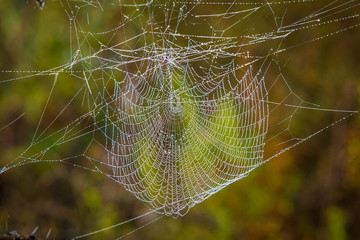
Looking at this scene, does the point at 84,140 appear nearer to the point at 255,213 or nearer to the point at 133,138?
the point at 133,138

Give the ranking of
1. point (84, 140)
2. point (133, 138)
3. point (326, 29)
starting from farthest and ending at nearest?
1. point (84, 140)
2. point (326, 29)
3. point (133, 138)

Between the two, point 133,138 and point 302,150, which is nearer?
point 133,138

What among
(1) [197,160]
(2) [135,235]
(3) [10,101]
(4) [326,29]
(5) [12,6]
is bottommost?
(2) [135,235]

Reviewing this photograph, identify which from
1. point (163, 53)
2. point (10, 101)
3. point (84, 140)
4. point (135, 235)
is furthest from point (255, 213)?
point (10, 101)

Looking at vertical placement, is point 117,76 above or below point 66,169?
above

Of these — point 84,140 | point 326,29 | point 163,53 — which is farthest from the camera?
point 84,140

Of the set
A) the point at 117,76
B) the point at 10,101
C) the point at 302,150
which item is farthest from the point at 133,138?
the point at 302,150
